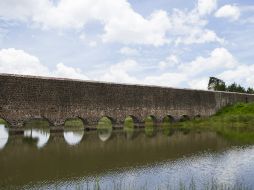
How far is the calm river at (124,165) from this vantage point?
11.7m

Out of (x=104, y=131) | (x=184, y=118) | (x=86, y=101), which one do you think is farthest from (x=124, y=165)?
(x=184, y=118)

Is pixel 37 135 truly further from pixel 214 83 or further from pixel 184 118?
pixel 214 83

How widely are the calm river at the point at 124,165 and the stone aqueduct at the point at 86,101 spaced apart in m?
4.07

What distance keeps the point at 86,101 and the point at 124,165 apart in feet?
53.6

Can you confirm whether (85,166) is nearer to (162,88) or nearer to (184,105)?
(162,88)

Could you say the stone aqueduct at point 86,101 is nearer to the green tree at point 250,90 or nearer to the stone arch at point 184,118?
the stone arch at point 184,118

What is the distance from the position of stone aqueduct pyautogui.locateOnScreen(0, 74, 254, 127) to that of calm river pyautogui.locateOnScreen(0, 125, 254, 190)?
4.07m

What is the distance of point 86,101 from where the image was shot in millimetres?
30703

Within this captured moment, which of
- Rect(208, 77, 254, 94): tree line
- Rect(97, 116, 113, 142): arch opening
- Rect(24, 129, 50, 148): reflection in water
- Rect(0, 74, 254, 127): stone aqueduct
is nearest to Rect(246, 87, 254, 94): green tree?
Rect(208, 77, 254, 94): tree line

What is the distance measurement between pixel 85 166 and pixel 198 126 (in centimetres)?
2474

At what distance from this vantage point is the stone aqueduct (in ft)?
85.1

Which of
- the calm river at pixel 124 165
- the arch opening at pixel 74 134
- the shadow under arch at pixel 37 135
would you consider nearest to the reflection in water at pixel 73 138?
the arch opening at pixel 74 134

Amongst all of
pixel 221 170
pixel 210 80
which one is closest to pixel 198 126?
pixel 221 170

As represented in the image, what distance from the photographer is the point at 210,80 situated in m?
69.2
